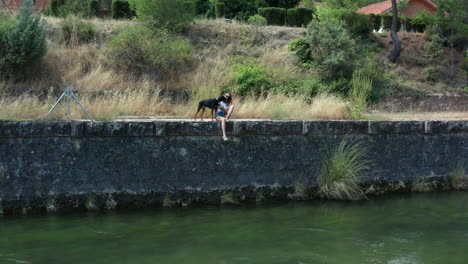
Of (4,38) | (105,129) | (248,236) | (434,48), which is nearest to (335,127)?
(248,236)

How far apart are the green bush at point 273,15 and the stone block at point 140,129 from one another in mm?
21430

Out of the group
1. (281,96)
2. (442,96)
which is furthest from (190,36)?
(442,96)

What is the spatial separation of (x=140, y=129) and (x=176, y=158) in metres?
0.84

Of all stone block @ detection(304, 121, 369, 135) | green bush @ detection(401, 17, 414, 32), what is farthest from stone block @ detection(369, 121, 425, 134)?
green bush @ detection(401, 17, 414, 32)

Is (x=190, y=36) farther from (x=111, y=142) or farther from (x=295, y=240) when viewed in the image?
(x=295, y=240)

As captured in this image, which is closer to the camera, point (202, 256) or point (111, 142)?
point (202, 256)

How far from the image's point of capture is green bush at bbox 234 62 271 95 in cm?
1695

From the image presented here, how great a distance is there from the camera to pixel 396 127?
11.1m

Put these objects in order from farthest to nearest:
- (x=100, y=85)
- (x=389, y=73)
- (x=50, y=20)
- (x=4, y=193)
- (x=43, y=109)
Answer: (x=389, y=73) < (x=50, y=20) < (x=100, y=85) < (x=43, y=109) < (x=4, y=193)

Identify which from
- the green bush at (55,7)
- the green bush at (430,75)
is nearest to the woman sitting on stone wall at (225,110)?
the green bush at (430,75)

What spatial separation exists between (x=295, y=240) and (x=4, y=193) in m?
4.77

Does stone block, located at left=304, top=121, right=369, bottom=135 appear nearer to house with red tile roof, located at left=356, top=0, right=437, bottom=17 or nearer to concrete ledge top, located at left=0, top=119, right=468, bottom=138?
concrete ledge top, located at left=0, top=119, right=468, bottom=138

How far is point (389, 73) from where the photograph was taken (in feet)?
73.9

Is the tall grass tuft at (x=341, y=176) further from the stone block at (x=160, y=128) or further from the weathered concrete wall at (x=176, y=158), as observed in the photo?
the stone block at (x=160, y=128)
